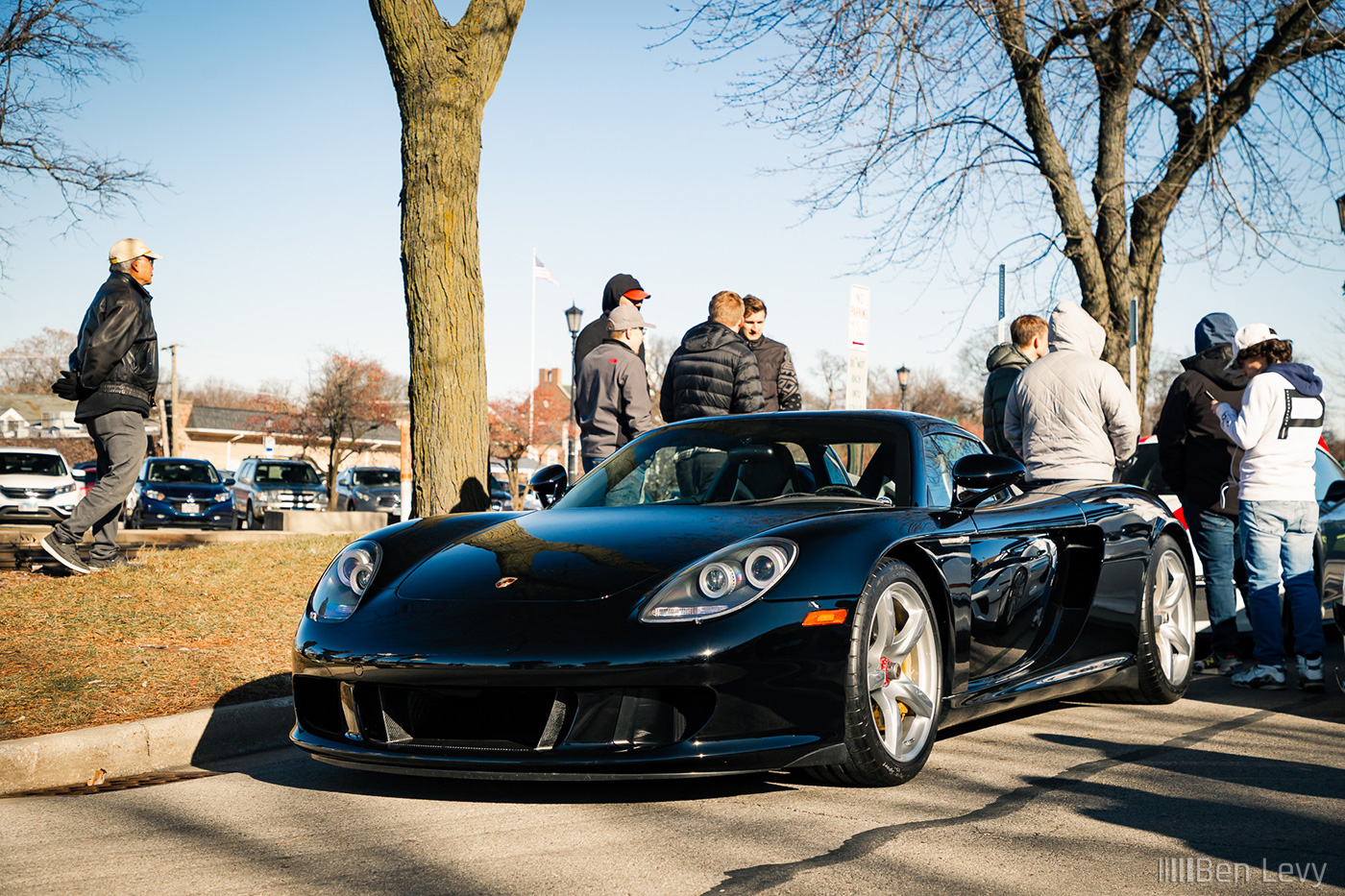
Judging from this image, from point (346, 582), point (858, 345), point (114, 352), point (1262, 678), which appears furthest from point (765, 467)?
point (858, 345)

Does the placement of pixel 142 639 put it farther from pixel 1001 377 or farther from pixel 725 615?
pixel 1001 377

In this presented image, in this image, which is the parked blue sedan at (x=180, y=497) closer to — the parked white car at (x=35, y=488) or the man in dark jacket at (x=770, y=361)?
the parked white car at (x=35, y=488)

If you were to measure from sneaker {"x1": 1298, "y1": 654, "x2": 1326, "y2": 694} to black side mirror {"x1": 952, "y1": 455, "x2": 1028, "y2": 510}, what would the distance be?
2490mm

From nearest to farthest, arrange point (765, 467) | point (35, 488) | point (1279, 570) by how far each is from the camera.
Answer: point (765, 467) < point (1279, 570) < point (35, 488)

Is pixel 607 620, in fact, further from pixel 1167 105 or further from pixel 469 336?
pixel 1167 105

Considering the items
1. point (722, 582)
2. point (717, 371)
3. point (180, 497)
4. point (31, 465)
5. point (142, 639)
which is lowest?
point (142, 639)

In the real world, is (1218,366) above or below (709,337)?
below

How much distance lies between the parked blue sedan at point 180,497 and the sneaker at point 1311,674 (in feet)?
77.9

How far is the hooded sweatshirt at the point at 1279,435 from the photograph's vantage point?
587 centimetres

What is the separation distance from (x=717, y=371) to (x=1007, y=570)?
293cm

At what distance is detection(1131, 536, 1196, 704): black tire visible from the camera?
5.37 m

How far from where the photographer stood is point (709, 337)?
7.11 metres

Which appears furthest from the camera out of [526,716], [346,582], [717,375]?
[717,375]

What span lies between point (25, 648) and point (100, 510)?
211 cm
